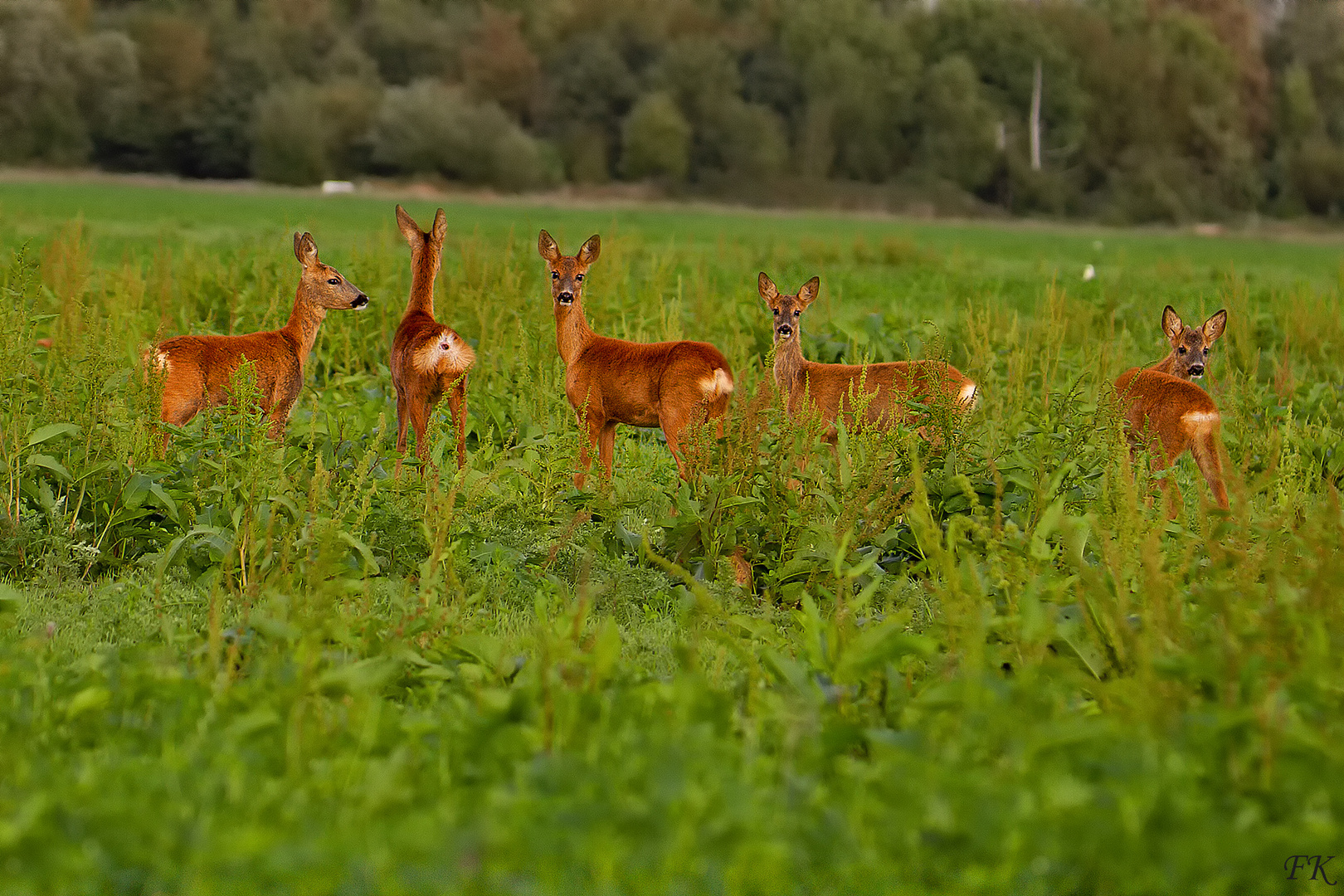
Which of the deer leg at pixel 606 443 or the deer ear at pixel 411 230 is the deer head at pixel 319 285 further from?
the deer leg at pixel 606 443

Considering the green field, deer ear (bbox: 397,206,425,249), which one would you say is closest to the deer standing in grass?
the green field

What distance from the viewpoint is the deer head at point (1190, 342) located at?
7527mm

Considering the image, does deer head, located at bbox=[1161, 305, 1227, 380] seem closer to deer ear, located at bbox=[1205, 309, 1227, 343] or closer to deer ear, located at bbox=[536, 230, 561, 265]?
deer ear, located at bbox=[1205, 309, 1227, 343]

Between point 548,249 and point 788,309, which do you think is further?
point 788,309

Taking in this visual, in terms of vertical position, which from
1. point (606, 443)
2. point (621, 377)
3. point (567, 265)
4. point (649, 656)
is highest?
point (567, 265)

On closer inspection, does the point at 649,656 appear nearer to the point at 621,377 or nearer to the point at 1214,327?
the point at 621,377

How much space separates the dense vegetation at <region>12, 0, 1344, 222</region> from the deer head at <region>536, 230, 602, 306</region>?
49219 mm

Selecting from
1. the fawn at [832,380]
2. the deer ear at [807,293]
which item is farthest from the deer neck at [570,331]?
the deer ear at [807,293]

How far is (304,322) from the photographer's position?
7.60 meters

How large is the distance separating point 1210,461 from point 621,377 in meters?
2.79

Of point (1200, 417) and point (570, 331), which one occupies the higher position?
point (570, 331)

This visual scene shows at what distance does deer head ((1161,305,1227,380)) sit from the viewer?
24.7ft

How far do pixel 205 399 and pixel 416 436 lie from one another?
0.96m

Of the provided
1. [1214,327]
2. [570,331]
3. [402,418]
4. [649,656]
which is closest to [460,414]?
[402,418]
